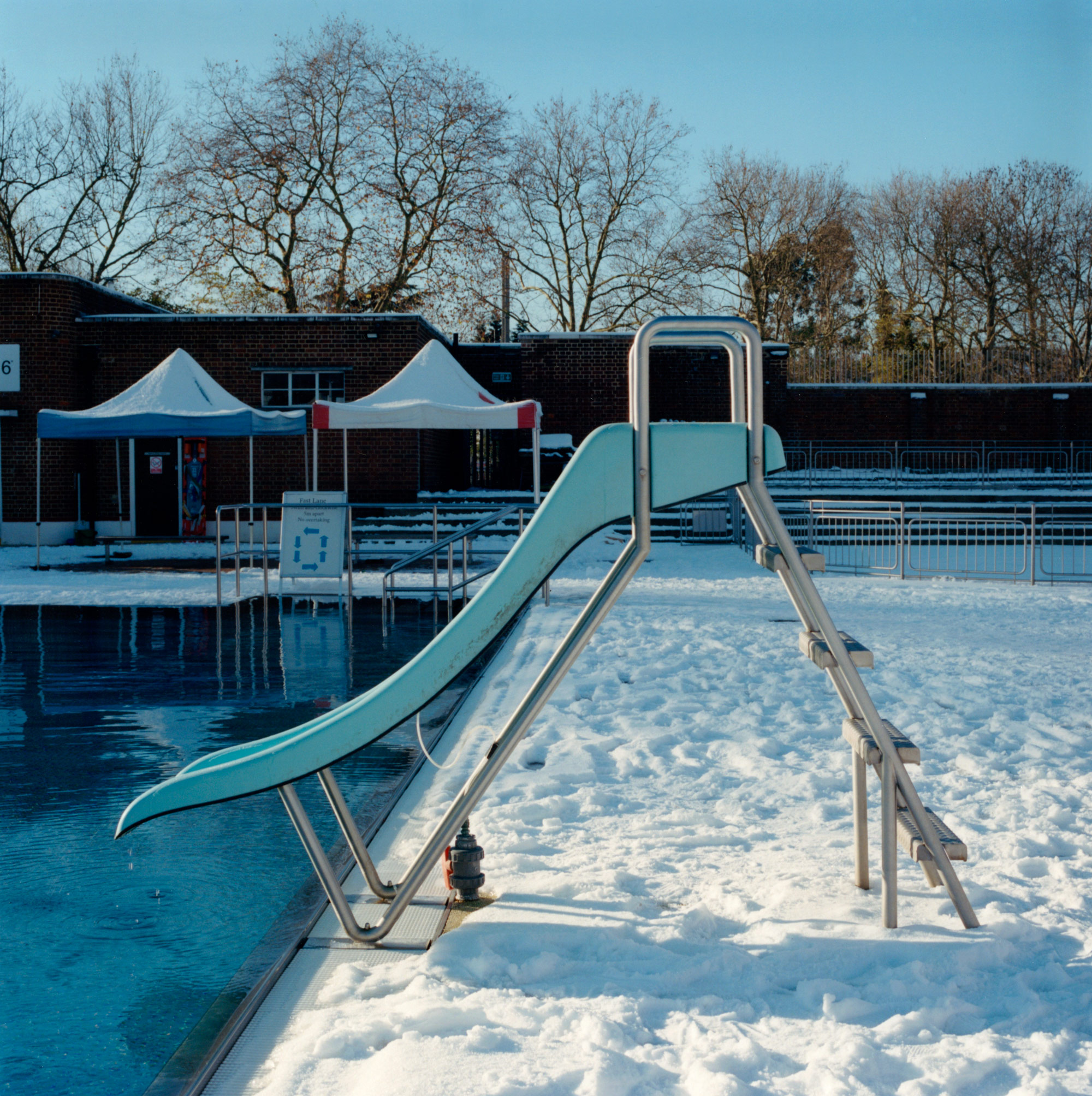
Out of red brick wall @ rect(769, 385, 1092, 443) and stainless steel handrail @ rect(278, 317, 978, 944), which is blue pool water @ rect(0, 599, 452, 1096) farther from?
red brick wall @ rect(769, 385, 1092, 443)

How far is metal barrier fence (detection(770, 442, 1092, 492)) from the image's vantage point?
2950 cm

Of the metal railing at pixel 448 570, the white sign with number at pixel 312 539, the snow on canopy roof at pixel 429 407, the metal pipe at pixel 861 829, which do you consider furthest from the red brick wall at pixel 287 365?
the metal pipe at pixel 861 829

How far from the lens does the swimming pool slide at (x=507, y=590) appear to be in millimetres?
3078

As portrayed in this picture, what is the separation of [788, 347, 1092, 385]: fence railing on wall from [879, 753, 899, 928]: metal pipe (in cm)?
3786

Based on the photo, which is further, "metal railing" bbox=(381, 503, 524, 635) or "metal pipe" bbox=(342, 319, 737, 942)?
"metal railing" bbox=(381, 503, 524, 635)

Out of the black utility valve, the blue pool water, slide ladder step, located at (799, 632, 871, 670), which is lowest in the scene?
the blue pool water

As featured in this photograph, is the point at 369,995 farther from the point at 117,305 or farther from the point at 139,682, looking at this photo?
the point at 117,305

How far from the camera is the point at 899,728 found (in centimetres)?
593

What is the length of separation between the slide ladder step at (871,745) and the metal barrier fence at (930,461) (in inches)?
1034

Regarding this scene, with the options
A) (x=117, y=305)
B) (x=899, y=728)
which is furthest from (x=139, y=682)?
(x=117, y=305)

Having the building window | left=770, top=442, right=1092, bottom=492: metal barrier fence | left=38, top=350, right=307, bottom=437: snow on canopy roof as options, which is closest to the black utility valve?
left=38, top=350, right=307, bottom=437: snow on canopy roof

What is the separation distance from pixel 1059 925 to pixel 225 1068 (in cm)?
246

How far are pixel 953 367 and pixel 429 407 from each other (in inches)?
1174

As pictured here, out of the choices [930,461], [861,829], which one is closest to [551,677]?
[861,829]
